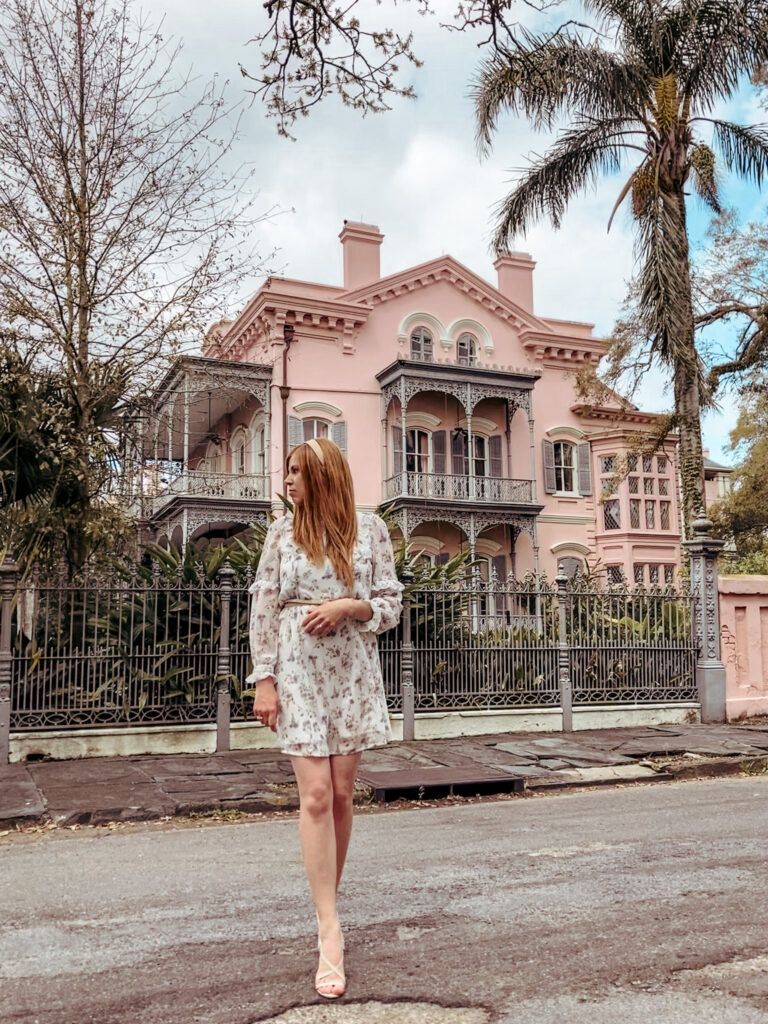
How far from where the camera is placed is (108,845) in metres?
5.54

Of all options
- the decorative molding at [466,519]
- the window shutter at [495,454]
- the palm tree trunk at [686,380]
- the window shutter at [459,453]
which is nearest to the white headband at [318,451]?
the palm tree trunk at [686,380]

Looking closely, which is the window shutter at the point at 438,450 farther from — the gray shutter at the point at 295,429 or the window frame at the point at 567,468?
the gray shutter at the point at 295,429

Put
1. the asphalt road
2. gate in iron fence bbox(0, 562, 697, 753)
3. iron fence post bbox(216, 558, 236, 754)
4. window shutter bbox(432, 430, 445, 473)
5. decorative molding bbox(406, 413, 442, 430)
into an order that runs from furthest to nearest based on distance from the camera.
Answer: window shutter bbox(432, 430, 445, 473), decorative molding bbox(406, 413, 442, 430), iron fence post bbox(216, 558, 236, 754), gate in iron fence bbox(0, 562, 697, 753), the asphalt road

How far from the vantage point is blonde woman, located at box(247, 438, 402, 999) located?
10.2ft

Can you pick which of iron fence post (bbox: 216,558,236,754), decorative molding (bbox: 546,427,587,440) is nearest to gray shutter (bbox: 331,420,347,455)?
decorative molding (bbox: 546,427,587,440)

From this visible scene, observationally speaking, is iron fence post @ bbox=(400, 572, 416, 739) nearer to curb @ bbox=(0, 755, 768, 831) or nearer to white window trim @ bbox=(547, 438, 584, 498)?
curb @ bbox=(0, 755, 768, 831)

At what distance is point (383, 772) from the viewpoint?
26.0 ft

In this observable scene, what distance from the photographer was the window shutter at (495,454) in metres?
26.3

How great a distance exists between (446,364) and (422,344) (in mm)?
1410

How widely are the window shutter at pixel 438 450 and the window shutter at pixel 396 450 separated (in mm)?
1088

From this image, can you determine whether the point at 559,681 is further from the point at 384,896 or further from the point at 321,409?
the point at 321,409

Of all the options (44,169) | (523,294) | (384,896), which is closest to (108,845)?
(384,896)

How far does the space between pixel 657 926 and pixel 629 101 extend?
14.4 metres

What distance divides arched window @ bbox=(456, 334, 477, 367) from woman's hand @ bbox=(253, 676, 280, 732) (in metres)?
23.1
